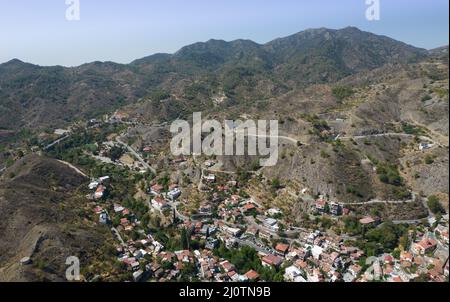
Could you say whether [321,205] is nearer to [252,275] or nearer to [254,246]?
[254,246]

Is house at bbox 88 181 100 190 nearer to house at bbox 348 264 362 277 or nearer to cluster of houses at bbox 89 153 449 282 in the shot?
cluster of houses at bbox 89 153 449 282

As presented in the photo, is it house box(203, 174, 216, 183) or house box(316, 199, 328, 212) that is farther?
house box(203, 174, 216, 183)

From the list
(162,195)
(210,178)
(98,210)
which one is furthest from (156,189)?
(98,210)

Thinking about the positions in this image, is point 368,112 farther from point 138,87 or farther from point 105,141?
point 138,87

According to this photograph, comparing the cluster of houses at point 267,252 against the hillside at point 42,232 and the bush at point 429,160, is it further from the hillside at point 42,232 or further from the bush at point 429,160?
the bush at point 429,160

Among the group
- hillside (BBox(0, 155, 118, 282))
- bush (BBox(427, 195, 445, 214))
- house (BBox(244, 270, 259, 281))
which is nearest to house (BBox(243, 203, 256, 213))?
house (BBox(244, 270, 259, 281))

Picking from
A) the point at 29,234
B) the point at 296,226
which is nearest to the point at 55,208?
the point at 29,234
